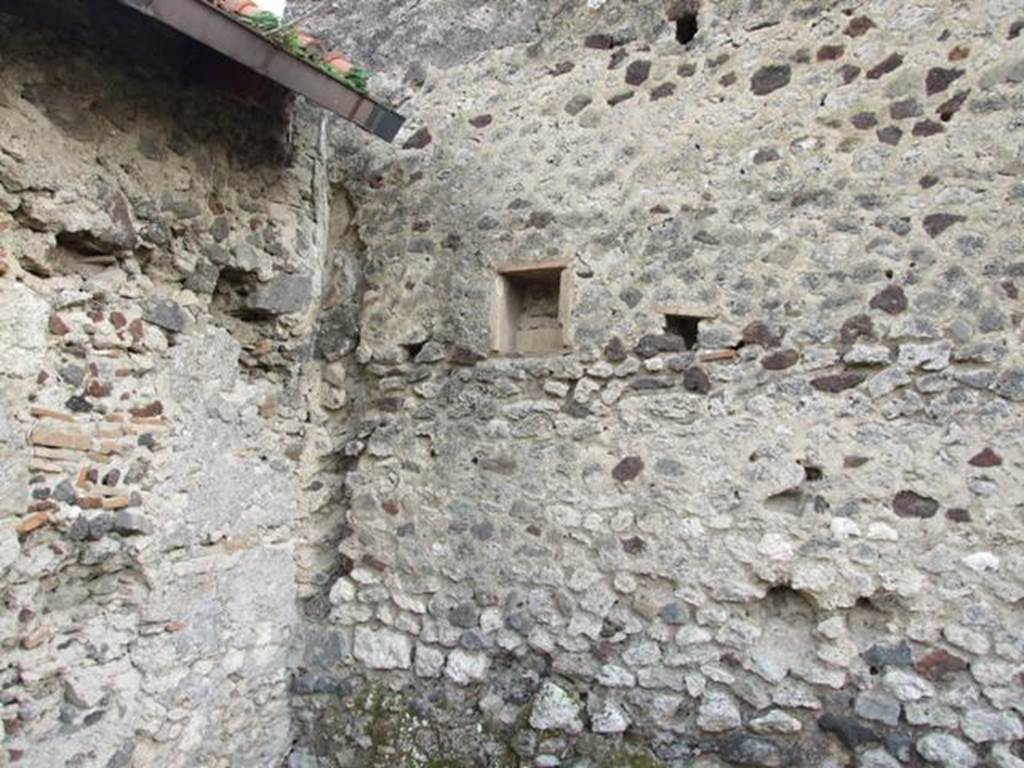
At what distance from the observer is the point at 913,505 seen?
283cm

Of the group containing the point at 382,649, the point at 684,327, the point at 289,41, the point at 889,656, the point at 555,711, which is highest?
the point at 289,41

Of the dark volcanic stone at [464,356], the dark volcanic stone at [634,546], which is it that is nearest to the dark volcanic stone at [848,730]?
the dark volcanic stone at [634,546]

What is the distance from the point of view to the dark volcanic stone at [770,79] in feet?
10.8

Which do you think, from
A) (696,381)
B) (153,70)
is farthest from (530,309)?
(153,70)

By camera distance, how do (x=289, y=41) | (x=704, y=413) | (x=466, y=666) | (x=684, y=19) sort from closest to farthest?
(x=289, y=41), (x=704, y=413), (x=466, y=666), (x=684, y=19)

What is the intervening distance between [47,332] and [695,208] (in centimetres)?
236

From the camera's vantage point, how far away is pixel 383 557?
370cm

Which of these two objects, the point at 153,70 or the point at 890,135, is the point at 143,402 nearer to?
the point at 153,70

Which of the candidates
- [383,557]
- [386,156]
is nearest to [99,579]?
[383,557]

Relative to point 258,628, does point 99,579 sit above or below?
above

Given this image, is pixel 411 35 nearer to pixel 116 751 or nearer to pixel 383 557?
pixel 383 557

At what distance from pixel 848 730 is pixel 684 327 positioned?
1.51 metres

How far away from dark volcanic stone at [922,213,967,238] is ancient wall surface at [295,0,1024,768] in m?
0.02

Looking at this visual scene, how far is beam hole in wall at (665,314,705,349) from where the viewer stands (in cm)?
331
